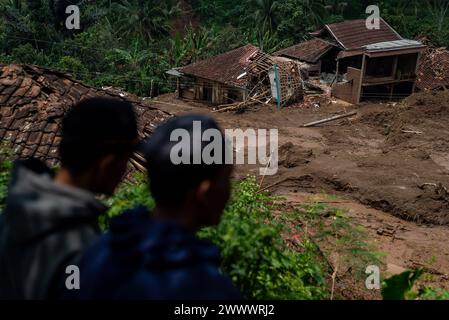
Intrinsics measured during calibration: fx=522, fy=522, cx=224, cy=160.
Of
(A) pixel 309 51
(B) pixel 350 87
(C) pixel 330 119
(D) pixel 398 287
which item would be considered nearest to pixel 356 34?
(A) pixel 309 51

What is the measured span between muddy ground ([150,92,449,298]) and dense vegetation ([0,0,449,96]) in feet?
13.5

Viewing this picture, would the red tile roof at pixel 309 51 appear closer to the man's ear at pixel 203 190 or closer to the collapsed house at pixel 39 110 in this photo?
the collapsed house at pixel 39 110

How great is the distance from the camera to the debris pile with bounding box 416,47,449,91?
25.0 m

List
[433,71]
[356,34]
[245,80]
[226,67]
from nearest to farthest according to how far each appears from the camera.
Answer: [245,80], [226,67], [433,71], [356,34]

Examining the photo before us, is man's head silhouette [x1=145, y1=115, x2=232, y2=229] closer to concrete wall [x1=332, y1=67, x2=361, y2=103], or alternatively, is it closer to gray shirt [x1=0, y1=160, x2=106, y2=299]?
gray shirt [x1=0, y1=160, x2=106, y2=299]

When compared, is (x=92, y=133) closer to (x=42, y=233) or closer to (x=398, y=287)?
(x=42, y=233)

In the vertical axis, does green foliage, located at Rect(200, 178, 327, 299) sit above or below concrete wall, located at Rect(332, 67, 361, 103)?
above

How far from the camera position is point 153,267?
5.06ft

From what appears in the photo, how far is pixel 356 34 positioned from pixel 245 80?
24.8 feet

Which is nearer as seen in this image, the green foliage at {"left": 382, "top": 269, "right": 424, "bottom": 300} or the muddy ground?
the green foliage at {"left": 382, "top": 269, "right": 424, "bottom": 300}

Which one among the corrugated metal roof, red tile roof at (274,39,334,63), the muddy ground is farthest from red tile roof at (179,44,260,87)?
the corrugated metal roof
